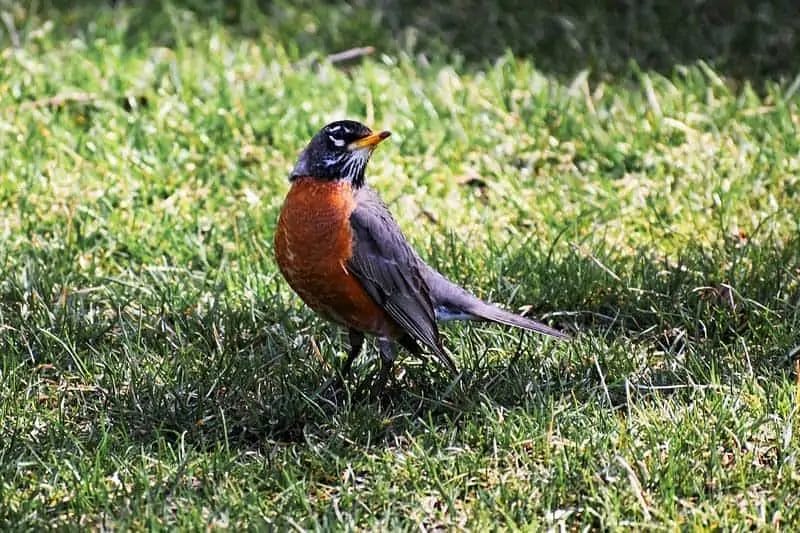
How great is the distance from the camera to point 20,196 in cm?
588

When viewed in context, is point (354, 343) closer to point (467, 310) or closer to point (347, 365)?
point (347, 365)

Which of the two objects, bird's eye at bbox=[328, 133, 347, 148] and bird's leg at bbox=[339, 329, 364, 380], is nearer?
bird's eye at bbox=[328, 133, 347, 148]

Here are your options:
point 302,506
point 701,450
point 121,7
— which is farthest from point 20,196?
point 701,450

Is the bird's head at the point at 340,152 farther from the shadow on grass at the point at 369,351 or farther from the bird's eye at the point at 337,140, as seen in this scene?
the shadow on grass at the point at 369,351

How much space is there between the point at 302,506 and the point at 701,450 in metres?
1.23

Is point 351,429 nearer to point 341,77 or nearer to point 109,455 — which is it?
point 109,455

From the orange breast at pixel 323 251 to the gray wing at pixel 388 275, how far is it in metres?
0.03

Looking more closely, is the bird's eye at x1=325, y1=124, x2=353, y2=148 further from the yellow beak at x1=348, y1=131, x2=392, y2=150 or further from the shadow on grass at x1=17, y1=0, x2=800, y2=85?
the shadow on grass at x1=17, y1=0, x2=800, y2=85

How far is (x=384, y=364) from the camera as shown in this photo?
446 cm

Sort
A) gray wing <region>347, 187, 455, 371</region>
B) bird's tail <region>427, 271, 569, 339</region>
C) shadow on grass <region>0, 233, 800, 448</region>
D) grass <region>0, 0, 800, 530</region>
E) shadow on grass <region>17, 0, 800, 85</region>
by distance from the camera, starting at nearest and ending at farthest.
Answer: grass <region>0, 0, 800, 530</region>, shadow on grass <region>0, 233, 800, 448</region>, gray wing <region>347, 187, 455, 371</region>, bird's tail <region>427, 271, 569, 339</region>, shadow on grass <region>17, 0, 800, 85</region>

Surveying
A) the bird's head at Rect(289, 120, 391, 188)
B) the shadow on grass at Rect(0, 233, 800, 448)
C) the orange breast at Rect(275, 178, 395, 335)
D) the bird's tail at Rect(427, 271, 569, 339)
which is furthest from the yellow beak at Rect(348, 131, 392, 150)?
the shadow on grass at Rect(0, 233, 800, 448)

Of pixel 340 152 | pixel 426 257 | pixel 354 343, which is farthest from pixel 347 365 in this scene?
pixel 426 257

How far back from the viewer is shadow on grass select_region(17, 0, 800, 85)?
7465 mm

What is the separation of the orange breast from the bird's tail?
0.32 meters
